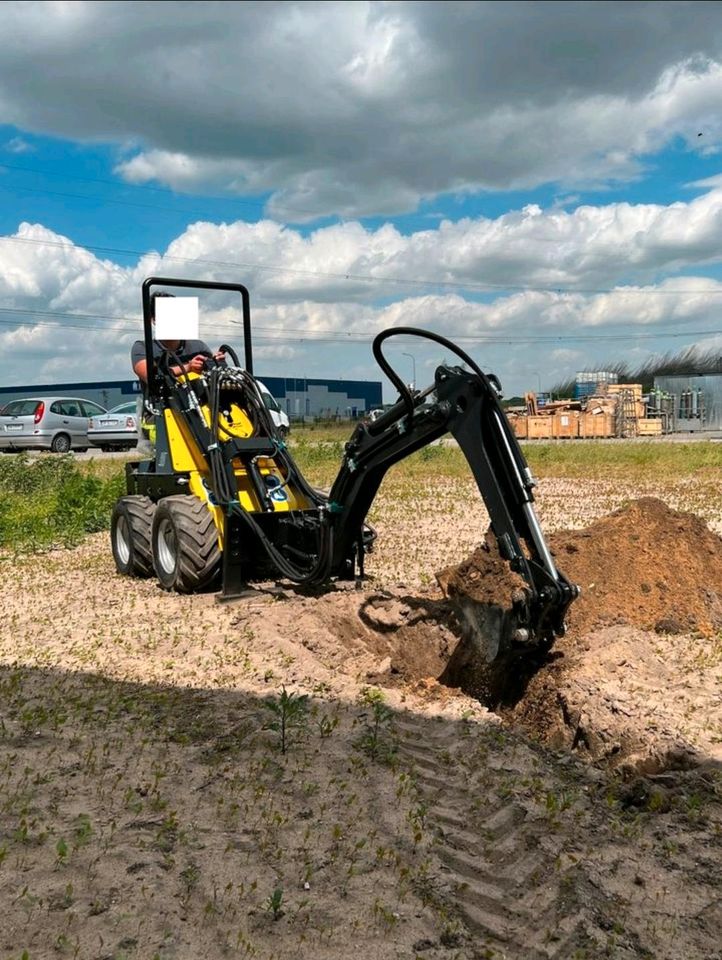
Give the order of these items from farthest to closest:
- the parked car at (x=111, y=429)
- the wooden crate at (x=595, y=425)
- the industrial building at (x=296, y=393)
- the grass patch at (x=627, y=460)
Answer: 1. the industrial building at (x=296, y=393)
2. the wooden crate at (x=595, y=425)
3. the parked car at (x=111, y=429)
4. the grass patch at (x=627, y=460)

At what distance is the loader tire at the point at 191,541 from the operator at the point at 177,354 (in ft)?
4.05

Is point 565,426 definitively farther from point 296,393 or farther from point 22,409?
point 296,393

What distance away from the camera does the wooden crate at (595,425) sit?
36.2 m

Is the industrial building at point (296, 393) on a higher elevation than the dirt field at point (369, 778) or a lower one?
higher

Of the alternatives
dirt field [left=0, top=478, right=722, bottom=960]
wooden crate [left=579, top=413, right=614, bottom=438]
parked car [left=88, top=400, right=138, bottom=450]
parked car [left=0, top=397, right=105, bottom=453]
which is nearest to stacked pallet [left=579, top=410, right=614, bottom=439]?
wooden crate [left=579, top=413, right=614, bottom=438]

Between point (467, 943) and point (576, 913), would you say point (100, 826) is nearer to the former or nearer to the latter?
point (467, 943)

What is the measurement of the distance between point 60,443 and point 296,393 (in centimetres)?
4871

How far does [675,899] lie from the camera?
3256mm

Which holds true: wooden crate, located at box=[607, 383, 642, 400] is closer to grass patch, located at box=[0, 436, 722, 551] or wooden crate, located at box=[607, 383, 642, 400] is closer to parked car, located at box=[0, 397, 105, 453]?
grass patch, located at box=[0, 436, 722, 551]

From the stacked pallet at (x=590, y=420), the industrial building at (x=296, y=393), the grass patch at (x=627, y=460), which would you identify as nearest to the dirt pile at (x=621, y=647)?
the grass patch at (x=627, y=460)

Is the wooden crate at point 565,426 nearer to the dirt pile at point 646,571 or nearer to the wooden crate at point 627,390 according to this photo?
the wooden crate at point 627,390

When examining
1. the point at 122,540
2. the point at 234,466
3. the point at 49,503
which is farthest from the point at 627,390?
the point at 234,466

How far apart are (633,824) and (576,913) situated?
28.4 inches

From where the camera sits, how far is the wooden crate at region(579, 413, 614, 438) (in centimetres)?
3625
